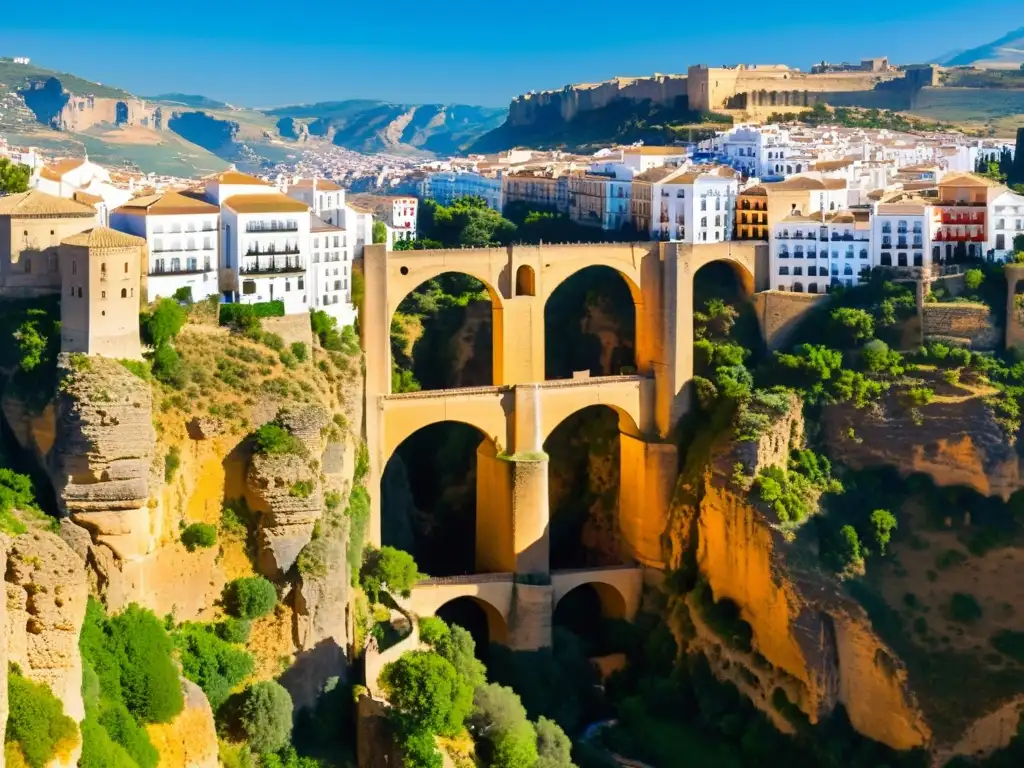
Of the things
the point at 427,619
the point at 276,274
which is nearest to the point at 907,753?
the point at 427,619

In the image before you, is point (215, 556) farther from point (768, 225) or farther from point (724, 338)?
point (768, 225)

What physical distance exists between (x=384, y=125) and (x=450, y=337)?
8225 cm

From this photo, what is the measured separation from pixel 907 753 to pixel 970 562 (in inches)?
180

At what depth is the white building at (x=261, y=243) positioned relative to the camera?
3603 cm

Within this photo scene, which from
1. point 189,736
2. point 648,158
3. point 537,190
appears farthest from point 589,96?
point 189,736

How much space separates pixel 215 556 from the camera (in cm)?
3222

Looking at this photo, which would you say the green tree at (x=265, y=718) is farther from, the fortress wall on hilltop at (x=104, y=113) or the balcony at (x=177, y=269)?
the fortress wall on hilltop at (x=104, y=113)

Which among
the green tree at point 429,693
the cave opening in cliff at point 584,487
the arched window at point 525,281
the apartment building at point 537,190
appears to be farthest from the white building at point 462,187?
the green tree at point 429,693

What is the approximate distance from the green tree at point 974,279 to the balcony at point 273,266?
15.9 meters

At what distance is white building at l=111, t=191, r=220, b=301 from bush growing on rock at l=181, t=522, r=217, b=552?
16.2 feet

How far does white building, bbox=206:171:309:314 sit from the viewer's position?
36.0 m

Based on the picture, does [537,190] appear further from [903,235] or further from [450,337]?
[903,235]

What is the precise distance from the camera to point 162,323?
3269 cm

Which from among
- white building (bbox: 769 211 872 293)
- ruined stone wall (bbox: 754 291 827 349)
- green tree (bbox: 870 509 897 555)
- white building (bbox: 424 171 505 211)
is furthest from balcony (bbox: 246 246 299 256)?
white building (bbox: 424 171 505 211)
